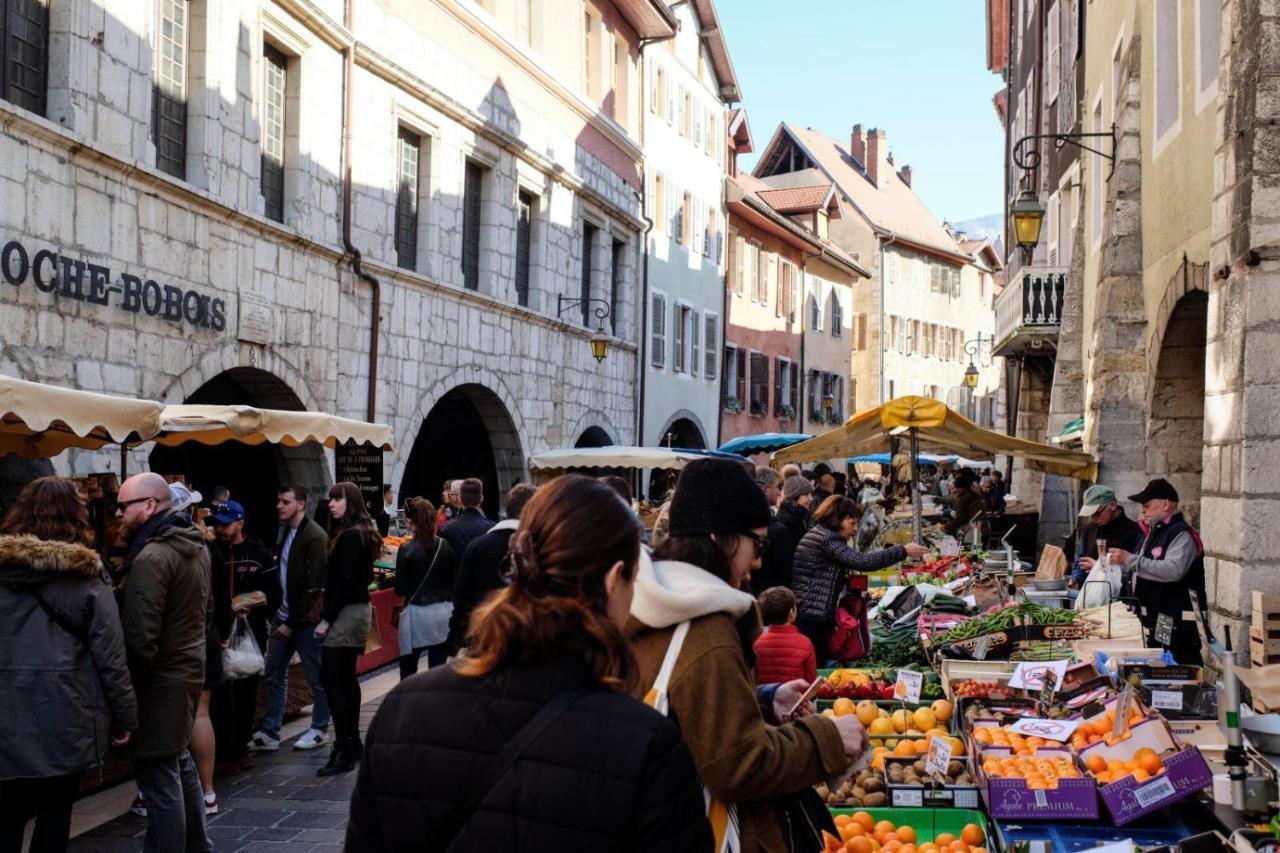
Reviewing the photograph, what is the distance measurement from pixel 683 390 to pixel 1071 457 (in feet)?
52.9

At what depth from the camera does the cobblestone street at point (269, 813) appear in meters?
6.49

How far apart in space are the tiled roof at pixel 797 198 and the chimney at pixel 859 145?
15913mm

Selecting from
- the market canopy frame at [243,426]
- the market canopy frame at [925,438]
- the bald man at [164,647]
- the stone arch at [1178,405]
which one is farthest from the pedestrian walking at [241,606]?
the stone arch at [1178,405]

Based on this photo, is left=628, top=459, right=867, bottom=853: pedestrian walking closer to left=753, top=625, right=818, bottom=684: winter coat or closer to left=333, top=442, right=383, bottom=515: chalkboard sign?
left=753, top=625, right=818, bottom=684: winter coat

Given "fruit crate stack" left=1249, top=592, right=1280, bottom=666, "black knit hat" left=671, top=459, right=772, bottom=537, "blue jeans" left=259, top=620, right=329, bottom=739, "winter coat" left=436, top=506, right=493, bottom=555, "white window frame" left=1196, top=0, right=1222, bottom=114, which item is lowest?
"blue jeans" left=259, top=620, right=329, bottom=739

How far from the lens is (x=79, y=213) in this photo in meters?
10.9

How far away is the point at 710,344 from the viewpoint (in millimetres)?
32219

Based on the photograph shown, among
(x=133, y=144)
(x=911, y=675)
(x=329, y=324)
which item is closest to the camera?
(x=911, y=675)

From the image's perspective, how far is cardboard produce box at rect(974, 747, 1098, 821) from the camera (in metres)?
4.68

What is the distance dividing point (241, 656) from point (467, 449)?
559 inches

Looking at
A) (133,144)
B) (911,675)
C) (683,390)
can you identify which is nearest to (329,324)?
(133,144)

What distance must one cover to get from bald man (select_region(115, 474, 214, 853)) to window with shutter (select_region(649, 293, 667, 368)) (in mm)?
21803

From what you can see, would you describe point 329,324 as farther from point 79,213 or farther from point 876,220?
point 876,220

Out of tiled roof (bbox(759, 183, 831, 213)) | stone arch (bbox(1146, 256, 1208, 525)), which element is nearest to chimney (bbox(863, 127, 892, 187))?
tiled roof (bbox(759, 183, 831, 213))
